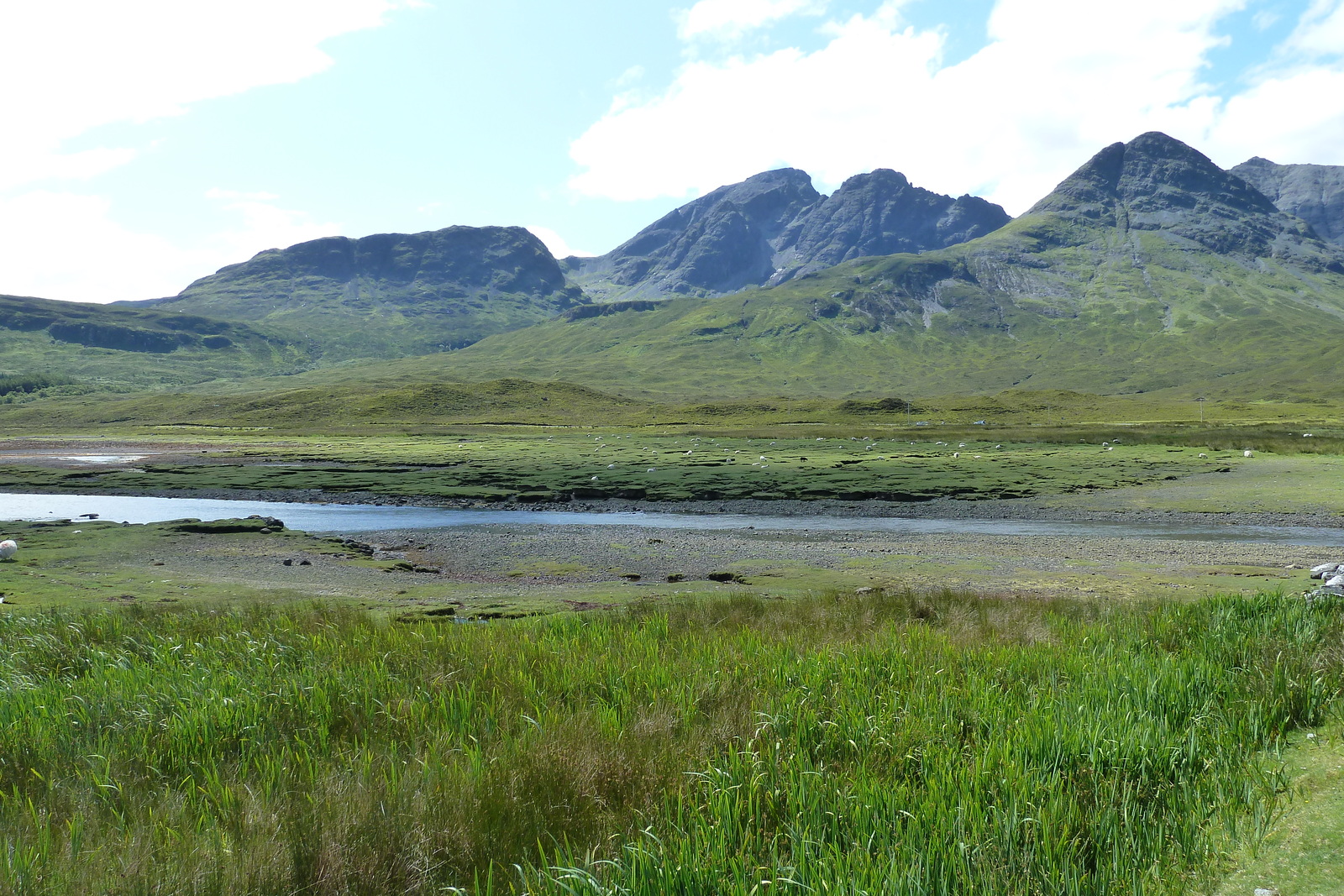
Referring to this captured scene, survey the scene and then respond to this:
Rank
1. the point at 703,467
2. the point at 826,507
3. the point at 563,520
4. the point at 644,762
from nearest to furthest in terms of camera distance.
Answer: the point at 644,762, the point at 563,520, the point at 826,507, the point at 703,467

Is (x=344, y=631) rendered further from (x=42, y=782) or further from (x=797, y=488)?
(x=797, y=488)

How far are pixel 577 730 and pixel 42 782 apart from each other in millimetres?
3424

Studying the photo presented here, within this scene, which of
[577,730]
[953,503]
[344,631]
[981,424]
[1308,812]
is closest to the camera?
[1308,812]

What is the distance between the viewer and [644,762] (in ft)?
16.1

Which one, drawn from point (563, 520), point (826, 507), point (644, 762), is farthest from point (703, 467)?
point (644, 762)

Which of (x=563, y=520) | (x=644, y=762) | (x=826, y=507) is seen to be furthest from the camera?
(x=826, y=507)

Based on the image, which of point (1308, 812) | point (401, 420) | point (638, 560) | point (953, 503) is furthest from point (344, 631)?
point (401, 420)

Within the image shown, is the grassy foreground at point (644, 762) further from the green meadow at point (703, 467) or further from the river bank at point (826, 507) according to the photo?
the green meadow at point (703, 467)

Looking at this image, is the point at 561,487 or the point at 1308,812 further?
the point at 561,487

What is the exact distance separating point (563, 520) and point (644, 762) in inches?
1279

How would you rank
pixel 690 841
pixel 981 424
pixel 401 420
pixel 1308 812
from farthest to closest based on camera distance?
pixel 401 420 → pixel 981 424 → pixel 1308 812 → pixel 690 841

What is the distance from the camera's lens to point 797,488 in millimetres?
44812

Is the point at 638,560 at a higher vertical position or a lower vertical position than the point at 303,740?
lower

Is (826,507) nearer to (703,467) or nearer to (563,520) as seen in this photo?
(563,520)
